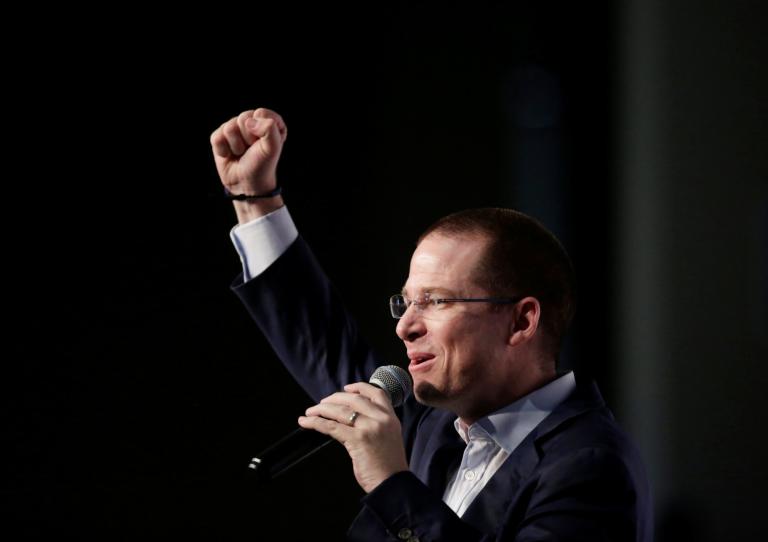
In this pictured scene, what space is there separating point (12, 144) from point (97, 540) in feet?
3.59

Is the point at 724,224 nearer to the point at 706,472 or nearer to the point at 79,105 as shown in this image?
the point at 706,472

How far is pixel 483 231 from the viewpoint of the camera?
1.61m

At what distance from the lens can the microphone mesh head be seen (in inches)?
60.2

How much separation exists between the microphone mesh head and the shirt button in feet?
0.78

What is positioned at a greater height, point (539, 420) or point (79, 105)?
point (79, 105)

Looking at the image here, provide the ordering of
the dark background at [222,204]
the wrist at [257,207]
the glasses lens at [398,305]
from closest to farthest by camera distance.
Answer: the glasses lens at [398,305], the wrist at [257,207], the dark background at [222,204]

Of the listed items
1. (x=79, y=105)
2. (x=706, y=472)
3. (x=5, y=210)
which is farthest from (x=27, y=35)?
(x=706, y=472)

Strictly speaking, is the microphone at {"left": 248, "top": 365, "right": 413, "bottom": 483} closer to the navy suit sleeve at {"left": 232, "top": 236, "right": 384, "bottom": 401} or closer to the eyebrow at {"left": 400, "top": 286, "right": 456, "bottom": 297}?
the eyebrow at {"left": 400, "top": 286, "right": 456, "bottom": 297}

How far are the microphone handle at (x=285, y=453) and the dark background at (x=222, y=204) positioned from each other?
44.7 inches

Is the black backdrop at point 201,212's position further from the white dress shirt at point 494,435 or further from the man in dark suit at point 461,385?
the white dress shirt at point 494,435

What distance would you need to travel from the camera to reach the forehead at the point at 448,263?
1.59 m

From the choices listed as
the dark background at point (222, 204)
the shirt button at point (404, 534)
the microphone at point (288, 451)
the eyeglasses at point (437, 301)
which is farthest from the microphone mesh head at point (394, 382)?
the dark background at point (222, 204)

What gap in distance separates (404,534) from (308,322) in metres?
0.69

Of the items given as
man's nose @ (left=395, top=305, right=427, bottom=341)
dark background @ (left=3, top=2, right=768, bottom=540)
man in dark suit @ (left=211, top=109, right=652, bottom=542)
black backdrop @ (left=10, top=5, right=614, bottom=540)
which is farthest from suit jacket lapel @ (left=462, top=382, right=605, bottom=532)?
black backdrop @ (left=10, top=5, right=614, bottom=540)
